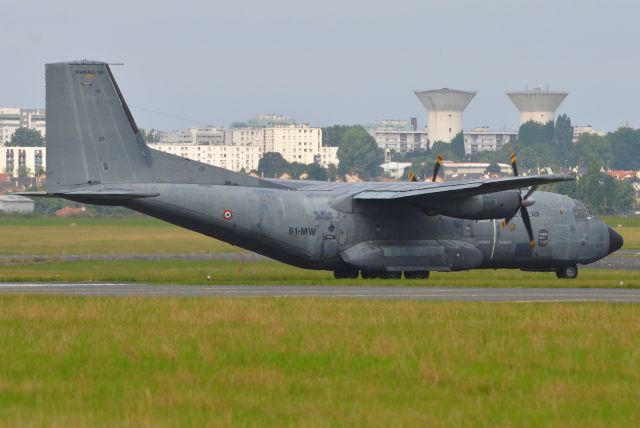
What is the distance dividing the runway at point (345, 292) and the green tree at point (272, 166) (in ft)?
412

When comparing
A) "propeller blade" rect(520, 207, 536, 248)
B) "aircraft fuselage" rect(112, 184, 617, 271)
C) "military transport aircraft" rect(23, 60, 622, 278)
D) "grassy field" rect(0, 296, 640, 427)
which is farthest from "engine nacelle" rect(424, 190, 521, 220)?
"grassy field" rect(0, 296, 640, 427)

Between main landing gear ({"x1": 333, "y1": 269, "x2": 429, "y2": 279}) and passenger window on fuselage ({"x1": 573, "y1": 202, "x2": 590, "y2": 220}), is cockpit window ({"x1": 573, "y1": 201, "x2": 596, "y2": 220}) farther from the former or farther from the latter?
main landing gear ({"x1": 333, "y1": 269, "x2": 429, "y2": 279})

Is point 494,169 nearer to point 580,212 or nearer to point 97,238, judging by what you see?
point 97,238

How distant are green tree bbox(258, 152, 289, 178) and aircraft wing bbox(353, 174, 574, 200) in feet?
396

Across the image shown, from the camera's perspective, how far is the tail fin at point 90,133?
40.6 m

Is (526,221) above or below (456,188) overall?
below

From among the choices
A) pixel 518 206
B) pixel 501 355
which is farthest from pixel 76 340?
pixel 518 206

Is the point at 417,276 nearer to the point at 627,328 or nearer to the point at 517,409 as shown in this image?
the point at 627,328

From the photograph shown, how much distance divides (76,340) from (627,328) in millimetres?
10920

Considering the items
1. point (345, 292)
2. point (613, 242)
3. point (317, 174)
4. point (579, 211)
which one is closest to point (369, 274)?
point (345, 292)

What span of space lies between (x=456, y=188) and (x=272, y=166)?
138938mm

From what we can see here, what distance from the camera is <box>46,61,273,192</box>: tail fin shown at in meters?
40.6

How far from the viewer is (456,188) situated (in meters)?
42.1

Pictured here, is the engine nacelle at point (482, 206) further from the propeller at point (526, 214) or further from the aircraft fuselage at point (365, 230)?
the aircraft fuselage at point (365, 230)
